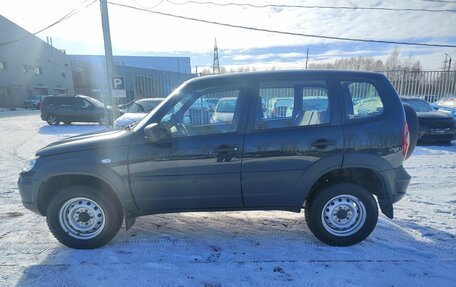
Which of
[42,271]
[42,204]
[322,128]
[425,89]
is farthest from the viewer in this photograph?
[425,89]

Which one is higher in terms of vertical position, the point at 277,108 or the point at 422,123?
the point at 277,108

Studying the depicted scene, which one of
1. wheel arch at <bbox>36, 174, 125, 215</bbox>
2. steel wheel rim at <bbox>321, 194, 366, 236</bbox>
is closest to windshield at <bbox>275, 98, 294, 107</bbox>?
steel wheel rim at <bbox>321, 194, 366, 236</bbox>

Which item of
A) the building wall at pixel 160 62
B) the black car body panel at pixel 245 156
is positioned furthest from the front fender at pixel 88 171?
the building wall at pixel 160 62

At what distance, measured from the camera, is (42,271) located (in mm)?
2871

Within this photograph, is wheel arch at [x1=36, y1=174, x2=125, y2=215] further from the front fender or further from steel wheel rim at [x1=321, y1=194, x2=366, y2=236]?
steel wheel rim at [x1=321, y1=194, x2=366, y2=236]

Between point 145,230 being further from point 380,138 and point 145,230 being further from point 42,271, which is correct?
point 380,138

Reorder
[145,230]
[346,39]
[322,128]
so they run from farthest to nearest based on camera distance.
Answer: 1. [346,39]
2. [145,230]
3. [322,128]

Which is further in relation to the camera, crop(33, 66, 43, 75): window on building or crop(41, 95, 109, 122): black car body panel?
crop(33, 66, 43, 75): window on building

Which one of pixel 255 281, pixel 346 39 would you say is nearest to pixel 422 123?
pixel 346 39

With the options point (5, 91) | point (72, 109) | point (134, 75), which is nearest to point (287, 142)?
point (72, 109)

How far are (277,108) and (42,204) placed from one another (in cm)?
292

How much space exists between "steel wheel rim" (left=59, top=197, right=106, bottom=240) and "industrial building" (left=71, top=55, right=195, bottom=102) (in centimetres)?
736

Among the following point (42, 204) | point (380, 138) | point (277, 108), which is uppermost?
point (277, 108)

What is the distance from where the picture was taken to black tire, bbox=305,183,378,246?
3178mm
